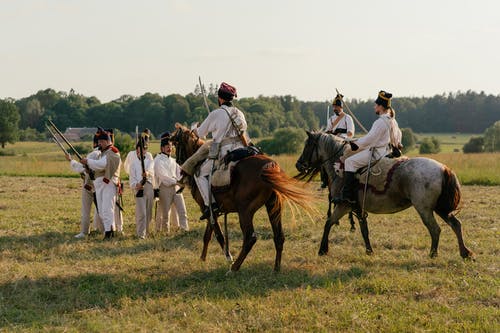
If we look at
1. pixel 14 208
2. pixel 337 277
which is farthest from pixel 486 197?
pixel 14 208

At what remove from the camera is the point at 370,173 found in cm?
915

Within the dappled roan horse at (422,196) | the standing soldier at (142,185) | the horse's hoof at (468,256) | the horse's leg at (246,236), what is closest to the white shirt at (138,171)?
the standing soldier at (142,185)

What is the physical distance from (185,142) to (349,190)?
120 inches

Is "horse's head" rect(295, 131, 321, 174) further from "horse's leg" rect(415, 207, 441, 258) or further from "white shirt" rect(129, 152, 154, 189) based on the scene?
"white shirt" rect(129, 152, 154, 189)

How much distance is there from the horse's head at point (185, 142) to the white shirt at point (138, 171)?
1.99 m

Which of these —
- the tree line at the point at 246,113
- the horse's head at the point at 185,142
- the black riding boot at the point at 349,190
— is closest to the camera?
the black riding boot at the point at 349,190

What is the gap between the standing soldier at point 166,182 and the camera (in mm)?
11398

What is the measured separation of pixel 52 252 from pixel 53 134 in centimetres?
282

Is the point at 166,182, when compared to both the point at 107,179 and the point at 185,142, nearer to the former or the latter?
the point at 107,179

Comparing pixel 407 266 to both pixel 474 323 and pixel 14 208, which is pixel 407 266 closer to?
pixel 474 323

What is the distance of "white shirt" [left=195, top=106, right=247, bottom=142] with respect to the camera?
333 inches

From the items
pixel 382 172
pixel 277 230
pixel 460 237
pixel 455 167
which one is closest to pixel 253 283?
pixel 277 230

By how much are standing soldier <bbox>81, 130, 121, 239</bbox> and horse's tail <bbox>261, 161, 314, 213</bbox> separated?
4.21 metres

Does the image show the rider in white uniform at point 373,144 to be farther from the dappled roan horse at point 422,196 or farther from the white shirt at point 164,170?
the white shirt at point 164,170
